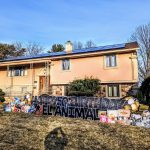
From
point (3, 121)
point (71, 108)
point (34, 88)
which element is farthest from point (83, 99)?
point (34, 88)

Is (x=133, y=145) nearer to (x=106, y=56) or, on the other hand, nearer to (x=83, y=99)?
(x=83, y=99)

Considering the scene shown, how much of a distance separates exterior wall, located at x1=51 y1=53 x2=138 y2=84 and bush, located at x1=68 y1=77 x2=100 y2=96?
3.78 ft

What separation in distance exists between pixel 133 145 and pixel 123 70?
16038mm

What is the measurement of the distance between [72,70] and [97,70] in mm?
2777

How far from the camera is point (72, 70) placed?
2572 centimetres

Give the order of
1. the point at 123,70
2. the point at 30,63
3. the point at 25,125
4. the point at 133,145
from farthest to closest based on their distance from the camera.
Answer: the point at 30,63, the point at 123,70, the point at 25,125, the point at 133,145

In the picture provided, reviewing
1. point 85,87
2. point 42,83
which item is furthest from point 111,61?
point 42,83

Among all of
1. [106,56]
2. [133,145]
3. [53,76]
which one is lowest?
[133,145]

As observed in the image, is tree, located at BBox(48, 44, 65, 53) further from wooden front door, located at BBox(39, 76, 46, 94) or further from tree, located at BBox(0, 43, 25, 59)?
wooden front door, located at BBox(39, 76, 46, 94)

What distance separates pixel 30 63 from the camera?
94.2 ft

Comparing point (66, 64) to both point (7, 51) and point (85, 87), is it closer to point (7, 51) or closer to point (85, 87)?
point (85, 87)

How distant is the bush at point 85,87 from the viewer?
72.9ft

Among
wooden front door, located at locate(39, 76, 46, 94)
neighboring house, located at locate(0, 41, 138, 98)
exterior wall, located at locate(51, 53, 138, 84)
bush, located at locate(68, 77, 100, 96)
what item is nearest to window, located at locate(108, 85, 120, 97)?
neighboring house, located at locate(0, 41, 138, 98)

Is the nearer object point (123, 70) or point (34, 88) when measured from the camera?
point (123, 70)
